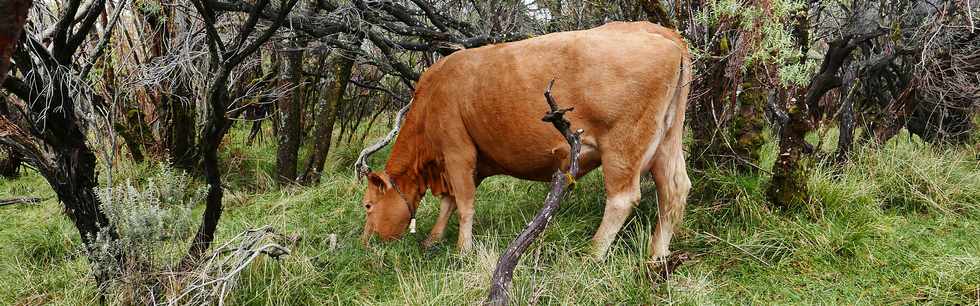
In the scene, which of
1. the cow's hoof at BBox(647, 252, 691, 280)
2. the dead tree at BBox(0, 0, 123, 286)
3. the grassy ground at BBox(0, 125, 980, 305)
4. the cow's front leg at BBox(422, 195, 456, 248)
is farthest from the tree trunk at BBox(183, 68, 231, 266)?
the cow's hoof at BBox(647, 252, 691, 280)

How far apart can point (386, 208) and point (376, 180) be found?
24cm

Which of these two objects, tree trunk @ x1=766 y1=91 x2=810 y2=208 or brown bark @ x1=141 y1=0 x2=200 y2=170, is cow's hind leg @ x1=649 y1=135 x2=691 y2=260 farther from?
brown bark @ x1=141 y1=0 x2=200 y2=170

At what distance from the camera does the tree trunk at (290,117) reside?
308 inches

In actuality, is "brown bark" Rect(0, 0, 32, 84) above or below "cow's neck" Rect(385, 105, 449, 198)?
above

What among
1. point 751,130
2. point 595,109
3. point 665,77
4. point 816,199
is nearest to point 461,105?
point 595,109

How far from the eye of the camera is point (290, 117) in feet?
26.0

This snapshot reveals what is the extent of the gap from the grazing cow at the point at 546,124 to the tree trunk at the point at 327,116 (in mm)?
2308

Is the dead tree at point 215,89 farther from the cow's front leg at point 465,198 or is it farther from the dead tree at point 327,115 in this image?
the dead tree at point 327,115

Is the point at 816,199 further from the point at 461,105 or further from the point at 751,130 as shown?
the point at 461,105

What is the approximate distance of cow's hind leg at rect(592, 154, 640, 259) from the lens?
4598 millimetres

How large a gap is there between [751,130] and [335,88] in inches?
173

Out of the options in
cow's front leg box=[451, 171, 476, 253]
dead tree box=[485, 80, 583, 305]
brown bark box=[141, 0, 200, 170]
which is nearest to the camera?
dead tree box=[485, 80, 583, 305]

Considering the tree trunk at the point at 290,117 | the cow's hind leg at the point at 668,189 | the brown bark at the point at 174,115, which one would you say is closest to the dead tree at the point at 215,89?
the cow's hind leg at the point at 668,189

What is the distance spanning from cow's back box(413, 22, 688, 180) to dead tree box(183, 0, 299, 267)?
5.05 ft
